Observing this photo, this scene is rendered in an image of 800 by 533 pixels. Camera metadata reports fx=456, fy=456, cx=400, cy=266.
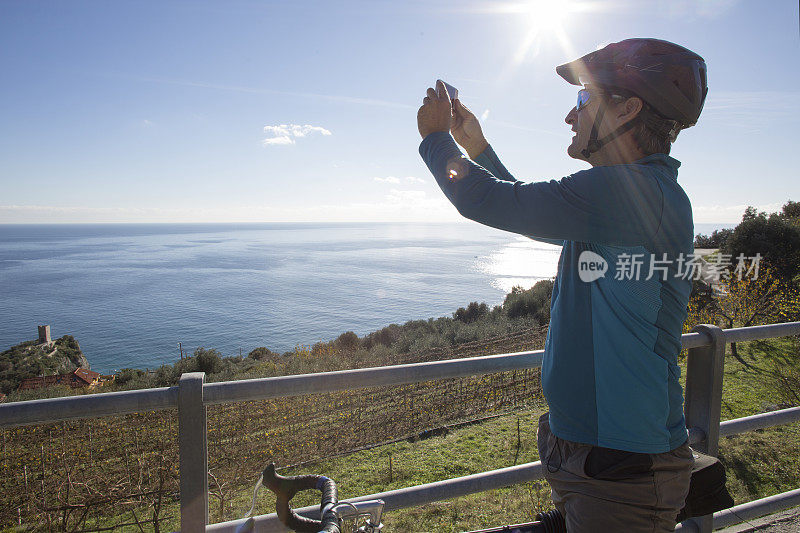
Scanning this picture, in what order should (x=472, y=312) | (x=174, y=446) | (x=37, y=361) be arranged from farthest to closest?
(x=472, y=312) → (x=37, y=361) → (x=174, y=446)

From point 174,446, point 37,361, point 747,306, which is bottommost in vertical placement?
point 37,361

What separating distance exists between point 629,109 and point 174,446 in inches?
271

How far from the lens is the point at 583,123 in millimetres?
1456

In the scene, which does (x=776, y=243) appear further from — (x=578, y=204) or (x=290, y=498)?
(x=290, y=498)

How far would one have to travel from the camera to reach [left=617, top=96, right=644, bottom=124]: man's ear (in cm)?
137

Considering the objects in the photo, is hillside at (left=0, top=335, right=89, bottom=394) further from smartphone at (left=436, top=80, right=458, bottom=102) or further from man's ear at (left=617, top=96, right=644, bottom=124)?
man's ear at (left=617, top=96, right=644, bottom=124)

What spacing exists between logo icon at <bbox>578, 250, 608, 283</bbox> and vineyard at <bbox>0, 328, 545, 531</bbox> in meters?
3.01

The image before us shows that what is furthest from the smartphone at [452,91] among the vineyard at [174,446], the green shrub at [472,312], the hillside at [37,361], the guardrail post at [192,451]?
the green shrub at [472,312]

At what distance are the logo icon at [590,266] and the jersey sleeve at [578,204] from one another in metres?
0.09

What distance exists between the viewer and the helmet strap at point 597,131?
1390 millimetres

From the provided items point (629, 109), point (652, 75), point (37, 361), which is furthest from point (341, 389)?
point (37, 361)

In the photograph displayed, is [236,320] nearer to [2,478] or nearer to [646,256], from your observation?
[2,478]

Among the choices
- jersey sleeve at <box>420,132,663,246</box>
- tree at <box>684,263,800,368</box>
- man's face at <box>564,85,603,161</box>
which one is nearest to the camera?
jersey sleeve at <box>420,132,663,246</box>

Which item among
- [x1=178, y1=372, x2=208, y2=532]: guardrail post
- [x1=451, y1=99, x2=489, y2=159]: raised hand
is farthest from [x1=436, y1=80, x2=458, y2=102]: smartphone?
[x1=178, y1=372, x2=208, y2=532]: guardrail post
